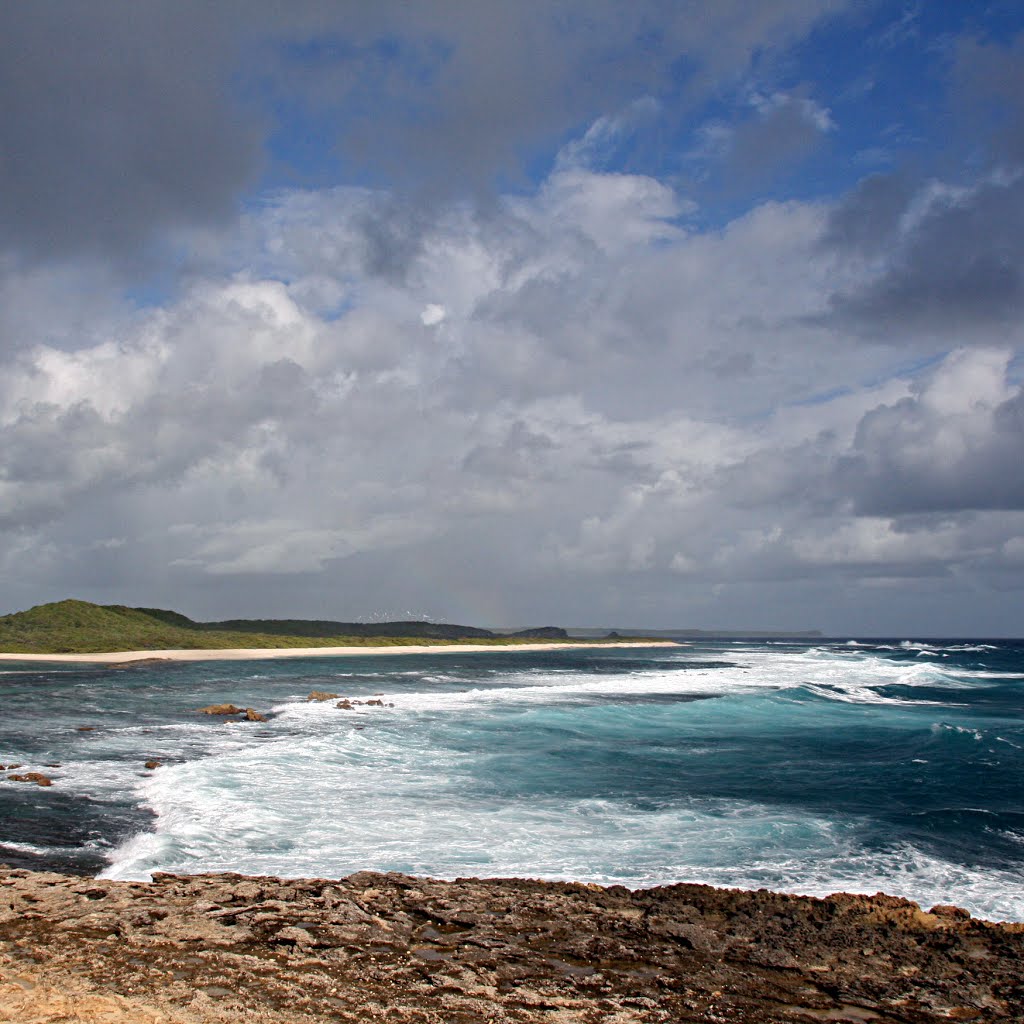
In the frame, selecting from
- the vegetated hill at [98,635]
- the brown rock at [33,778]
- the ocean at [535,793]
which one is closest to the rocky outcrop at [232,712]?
the ocean at [535,793]

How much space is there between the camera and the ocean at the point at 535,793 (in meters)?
13.9

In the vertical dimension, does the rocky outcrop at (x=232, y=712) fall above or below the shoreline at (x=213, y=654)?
above

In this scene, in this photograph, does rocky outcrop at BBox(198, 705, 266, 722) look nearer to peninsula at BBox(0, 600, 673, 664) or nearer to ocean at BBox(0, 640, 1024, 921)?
ocean at BBox(0, 640, 1024, 921)

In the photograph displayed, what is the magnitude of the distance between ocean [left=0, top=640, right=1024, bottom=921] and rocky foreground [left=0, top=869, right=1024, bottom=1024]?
2.32m

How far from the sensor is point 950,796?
2062cm

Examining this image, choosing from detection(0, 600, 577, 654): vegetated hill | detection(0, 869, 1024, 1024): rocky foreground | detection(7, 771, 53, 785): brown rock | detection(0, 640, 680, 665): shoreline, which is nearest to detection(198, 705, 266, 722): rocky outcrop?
detection(7, 771, 53, 785): brown rock

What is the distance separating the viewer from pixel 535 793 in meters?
20.1

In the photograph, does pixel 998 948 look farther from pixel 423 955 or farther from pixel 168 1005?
pixel 168 1005

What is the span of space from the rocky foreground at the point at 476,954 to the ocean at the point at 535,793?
→ 2.32 metres

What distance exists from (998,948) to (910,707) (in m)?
37.8

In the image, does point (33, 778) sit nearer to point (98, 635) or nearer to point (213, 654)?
point (213, 654)

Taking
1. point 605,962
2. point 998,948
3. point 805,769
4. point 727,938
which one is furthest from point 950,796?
point 605,962

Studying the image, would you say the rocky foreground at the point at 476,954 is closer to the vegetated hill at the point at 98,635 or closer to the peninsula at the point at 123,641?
the peninsula at the point at 123,641

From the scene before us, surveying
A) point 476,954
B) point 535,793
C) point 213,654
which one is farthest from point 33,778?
point 213,654
